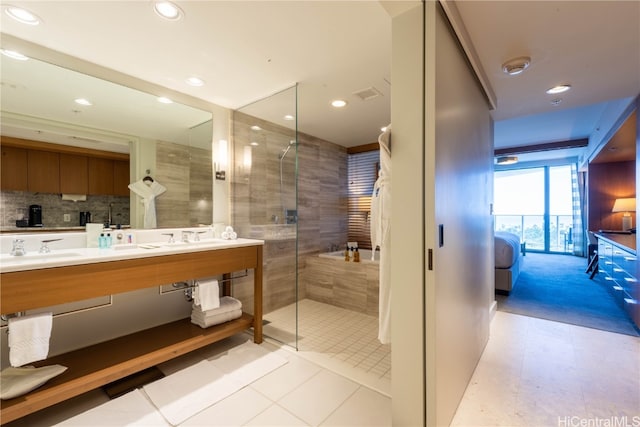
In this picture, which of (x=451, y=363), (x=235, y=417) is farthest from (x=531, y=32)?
(x=235, y=417)

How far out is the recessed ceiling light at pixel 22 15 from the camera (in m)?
1.55

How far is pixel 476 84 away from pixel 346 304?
2749 millimetres

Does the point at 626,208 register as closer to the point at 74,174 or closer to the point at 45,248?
the point at 74,174

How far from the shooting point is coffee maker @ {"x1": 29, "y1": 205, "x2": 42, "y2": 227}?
1933 mm

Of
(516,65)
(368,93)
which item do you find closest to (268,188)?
(368,93)

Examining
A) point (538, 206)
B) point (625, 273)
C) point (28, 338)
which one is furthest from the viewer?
point (538, 206)

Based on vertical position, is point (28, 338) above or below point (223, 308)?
above

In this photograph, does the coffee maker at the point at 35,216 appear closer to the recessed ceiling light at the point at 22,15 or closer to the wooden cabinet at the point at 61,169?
the wooden cabinet at the point at 61,169

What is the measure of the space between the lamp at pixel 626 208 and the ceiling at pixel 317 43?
4006mm

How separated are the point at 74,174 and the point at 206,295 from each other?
138 centimetres

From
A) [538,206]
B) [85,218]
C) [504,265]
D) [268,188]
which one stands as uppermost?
[268,188]

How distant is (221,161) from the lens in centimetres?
300

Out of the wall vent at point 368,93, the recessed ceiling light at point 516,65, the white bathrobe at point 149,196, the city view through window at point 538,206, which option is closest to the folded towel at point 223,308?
the white bathrobe at point 149,196

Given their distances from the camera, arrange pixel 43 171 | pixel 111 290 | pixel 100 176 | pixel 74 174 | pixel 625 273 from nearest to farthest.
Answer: pixel 111 290
pixel 43 171
pixel 74 174
pixel 100 176
pixel 625 273
